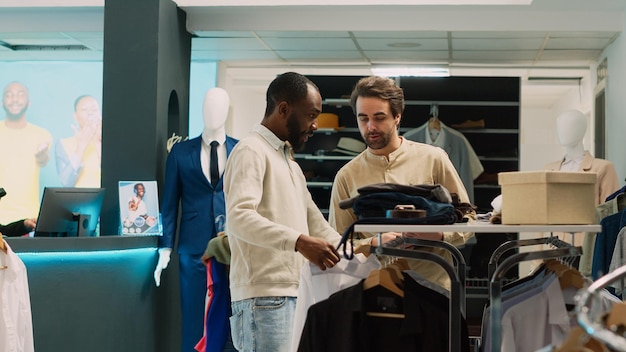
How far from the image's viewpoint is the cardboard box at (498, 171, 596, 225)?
2.46 meters

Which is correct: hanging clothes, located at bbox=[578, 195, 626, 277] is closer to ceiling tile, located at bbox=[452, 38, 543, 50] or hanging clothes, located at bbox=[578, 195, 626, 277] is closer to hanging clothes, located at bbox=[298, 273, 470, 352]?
ceiling tile, located at bbox=[452, 38, 543, 50]

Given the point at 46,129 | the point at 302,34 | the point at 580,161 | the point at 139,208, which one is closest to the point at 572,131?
the point at 580,161

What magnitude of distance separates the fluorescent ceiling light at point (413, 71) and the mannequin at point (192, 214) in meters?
3.32

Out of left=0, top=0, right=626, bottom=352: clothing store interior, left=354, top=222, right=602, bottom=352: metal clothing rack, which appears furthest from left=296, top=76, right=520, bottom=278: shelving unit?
left=354, top=222, right=602, bottom=352: metal clothing rack

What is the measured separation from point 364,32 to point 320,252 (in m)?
5.20

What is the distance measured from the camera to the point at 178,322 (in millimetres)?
6828

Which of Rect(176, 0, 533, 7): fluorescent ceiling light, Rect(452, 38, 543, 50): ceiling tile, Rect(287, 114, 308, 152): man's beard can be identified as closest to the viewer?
Rect(287, 114, 308, 152): man's beard

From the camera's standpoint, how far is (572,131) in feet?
22.5

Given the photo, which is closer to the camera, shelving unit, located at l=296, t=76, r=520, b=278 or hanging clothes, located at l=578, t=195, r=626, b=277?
hanging clothes, located at l=578, t=195, r=626, b=277

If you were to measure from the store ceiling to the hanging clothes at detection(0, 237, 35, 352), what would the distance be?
12.3 ft

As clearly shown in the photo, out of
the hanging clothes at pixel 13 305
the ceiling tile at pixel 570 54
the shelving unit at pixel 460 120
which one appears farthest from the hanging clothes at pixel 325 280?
the ceiling tile at pixel 570 54

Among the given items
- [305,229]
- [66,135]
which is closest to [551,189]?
[305,229]

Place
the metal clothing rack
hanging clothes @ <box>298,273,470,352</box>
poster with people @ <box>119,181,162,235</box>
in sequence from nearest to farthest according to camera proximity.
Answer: the metal clothing rack
hanging clothes @ <box>298,273,470,352</box>
poster with people @ <box>119,181,162,235</box>

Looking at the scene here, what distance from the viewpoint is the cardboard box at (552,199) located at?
2.46 metres
